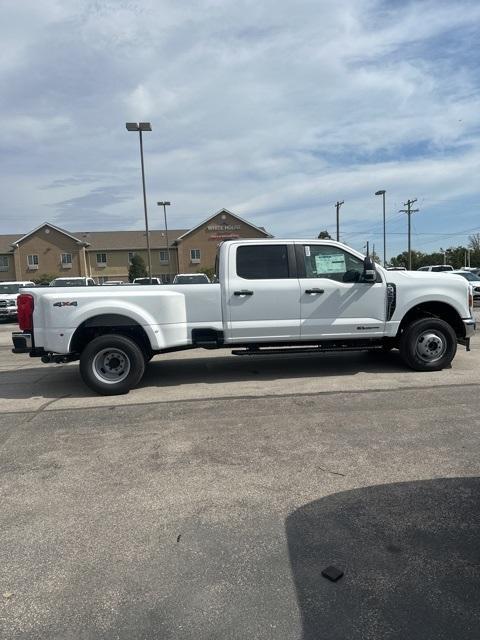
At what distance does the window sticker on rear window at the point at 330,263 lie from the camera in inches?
290

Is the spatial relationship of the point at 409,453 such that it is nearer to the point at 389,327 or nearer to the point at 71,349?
the point at 389,327

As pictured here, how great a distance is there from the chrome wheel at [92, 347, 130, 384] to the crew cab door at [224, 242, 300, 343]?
57.9 inches

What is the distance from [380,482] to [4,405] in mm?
4917

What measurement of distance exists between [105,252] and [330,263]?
202 ft

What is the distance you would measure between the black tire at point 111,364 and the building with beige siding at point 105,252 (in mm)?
55135

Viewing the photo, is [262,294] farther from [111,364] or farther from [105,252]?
[105,252]

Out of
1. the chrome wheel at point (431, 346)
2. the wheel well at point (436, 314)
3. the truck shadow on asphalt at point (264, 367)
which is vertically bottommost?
the truck shadow on asphalt at point (264, 367)

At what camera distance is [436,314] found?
7.89 metres

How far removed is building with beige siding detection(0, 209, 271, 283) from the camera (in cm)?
6303

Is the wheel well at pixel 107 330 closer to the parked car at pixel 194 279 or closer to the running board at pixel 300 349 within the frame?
the parked car at pixel 194 279

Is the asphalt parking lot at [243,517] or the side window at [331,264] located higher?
the side window at [331,264]

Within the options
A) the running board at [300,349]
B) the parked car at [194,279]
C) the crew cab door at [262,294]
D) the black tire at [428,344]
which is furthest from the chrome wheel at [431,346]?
the parked car at [194,279]

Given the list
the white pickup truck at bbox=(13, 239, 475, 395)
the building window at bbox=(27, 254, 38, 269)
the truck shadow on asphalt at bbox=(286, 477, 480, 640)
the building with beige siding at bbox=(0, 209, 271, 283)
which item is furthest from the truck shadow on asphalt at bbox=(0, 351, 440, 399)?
the building window at bbox=(27, 254, 38, 269)

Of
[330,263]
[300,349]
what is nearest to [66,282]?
[300,349]
